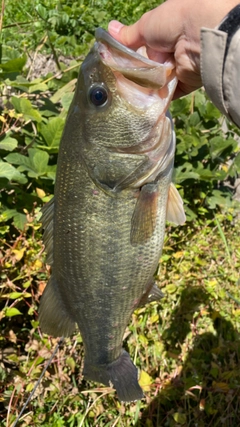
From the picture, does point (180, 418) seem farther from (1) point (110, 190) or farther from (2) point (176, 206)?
(1) point (110, 190)

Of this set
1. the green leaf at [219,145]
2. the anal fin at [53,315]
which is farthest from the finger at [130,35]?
the green leaf at [219,145]

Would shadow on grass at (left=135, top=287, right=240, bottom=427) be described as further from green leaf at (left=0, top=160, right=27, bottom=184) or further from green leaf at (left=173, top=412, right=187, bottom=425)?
green leaf at (left=0, top=160, right=27, bottom=184)

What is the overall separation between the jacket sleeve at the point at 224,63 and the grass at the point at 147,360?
4.27ft

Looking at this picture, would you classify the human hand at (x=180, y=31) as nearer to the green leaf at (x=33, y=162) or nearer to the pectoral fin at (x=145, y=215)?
the pectoral fin at (x=145, y=215)

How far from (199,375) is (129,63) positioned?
2.07 m

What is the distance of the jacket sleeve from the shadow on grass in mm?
1676

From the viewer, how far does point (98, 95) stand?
5.36 ft

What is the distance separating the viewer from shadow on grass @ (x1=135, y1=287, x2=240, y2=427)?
2.81 m

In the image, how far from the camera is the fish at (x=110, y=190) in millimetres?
1614

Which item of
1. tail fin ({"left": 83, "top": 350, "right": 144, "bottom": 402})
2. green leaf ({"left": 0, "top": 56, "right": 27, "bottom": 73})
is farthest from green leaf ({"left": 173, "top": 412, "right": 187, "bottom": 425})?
green leaf ({"left": 0, "top": 56, "right": 27, "bottom": 73})

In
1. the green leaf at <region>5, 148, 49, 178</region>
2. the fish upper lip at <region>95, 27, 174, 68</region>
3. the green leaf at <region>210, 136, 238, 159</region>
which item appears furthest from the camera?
the green leaf at <region>210, 136, 238, 159</region>

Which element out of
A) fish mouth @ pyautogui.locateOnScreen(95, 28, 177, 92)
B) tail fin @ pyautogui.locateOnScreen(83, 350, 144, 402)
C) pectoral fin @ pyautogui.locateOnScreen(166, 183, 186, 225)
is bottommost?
tail fin @ pyautogui.locateOnScreen(83, 350, 144, 402)

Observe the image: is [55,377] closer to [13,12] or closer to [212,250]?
[212,250]

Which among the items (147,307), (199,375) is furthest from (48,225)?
(199,375)
